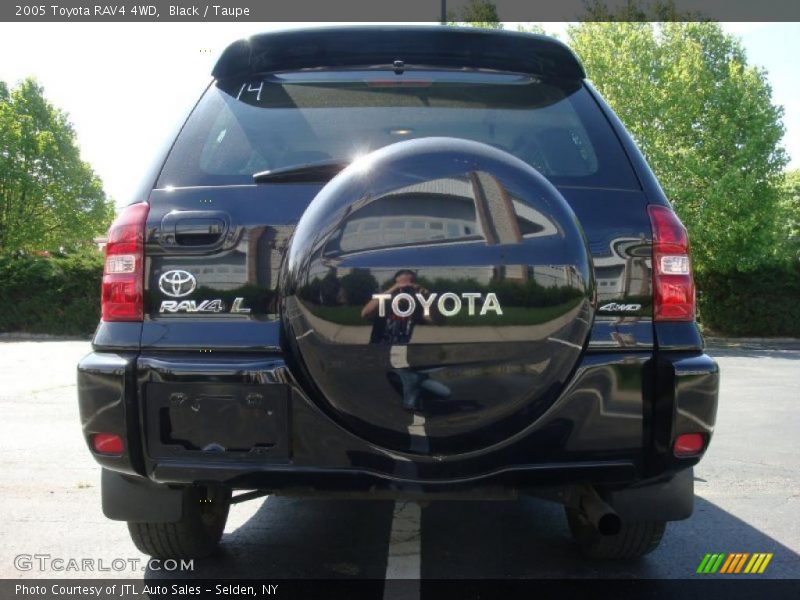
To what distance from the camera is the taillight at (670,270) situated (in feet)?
7.38

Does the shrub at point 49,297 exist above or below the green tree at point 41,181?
below

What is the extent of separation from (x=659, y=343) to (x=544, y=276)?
462 millimetres

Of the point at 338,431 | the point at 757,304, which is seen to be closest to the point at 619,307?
the point at 338,431

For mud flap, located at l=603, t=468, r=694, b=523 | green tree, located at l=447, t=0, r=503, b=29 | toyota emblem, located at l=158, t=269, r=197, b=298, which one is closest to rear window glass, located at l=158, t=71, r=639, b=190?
toyota emblem, located at l=158, t=269, r=197, b=298

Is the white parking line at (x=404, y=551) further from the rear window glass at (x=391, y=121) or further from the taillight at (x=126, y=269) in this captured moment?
the rear window glass at (x=391, y=121)

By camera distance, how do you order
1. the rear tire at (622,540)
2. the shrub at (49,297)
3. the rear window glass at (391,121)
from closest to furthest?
the rear window glass at (391,121), the rear tire at (622,540), the shrub at (49,297)

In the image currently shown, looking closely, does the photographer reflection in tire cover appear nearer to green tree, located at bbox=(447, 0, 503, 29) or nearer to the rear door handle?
the rear door handle

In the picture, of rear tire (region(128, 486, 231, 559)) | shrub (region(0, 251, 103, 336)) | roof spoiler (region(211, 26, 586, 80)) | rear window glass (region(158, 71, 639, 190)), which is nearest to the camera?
rear window glass (region(158, 71, 639, 190))

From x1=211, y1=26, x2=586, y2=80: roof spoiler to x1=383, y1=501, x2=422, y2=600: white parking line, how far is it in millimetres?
1548

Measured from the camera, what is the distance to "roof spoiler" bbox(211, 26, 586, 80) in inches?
99.7

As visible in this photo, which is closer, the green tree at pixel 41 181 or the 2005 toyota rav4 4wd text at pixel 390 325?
the 2005 toyota rav4 4wd text at pixel 390 325

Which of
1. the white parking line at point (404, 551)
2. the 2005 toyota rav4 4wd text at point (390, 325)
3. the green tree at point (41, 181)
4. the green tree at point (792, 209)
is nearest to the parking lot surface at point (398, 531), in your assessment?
the white parking line at point (404, 551)

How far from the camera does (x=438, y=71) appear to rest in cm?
258

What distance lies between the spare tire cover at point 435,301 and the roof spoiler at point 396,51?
2.14 ft
